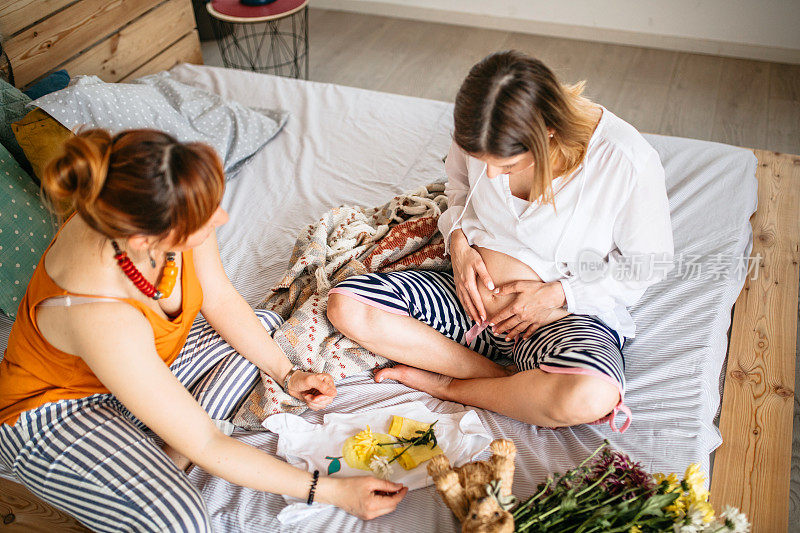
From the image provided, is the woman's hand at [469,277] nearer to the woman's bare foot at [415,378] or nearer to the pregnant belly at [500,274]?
the pregnant belly at [500,274]

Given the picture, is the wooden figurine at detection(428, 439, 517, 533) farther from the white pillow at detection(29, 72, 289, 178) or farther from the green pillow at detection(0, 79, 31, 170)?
the green pillow at detection(0, 79, 31, 170)

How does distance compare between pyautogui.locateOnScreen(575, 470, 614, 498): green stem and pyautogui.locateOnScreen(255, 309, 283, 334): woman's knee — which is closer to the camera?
pyautogui.locateOnScreen(575, 470, 614, 498): green stem

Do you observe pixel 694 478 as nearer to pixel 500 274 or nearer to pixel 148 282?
pixel 500 274

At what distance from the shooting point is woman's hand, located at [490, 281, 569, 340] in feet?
4.34

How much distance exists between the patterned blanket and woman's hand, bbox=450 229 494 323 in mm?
135

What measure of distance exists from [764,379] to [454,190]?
0.87 m

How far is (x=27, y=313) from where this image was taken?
1.12 metres

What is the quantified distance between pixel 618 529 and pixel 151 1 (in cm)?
251

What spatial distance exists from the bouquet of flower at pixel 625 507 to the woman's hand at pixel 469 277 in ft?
1.56

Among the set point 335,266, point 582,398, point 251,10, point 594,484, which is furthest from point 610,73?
point 594,484

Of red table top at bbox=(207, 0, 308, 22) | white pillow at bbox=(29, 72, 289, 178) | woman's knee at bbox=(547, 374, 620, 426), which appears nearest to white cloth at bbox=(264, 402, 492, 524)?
woman's knee at bbox=(547, 374, 620, 426)

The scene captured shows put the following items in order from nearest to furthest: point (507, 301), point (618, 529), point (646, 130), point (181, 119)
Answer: point (618, 529)
point (507, 301)
point (181, 119)
point (646, 130)

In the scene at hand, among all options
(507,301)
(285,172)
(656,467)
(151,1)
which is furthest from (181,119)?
(656,467)

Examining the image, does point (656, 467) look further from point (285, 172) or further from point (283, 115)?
point (283, 115)
